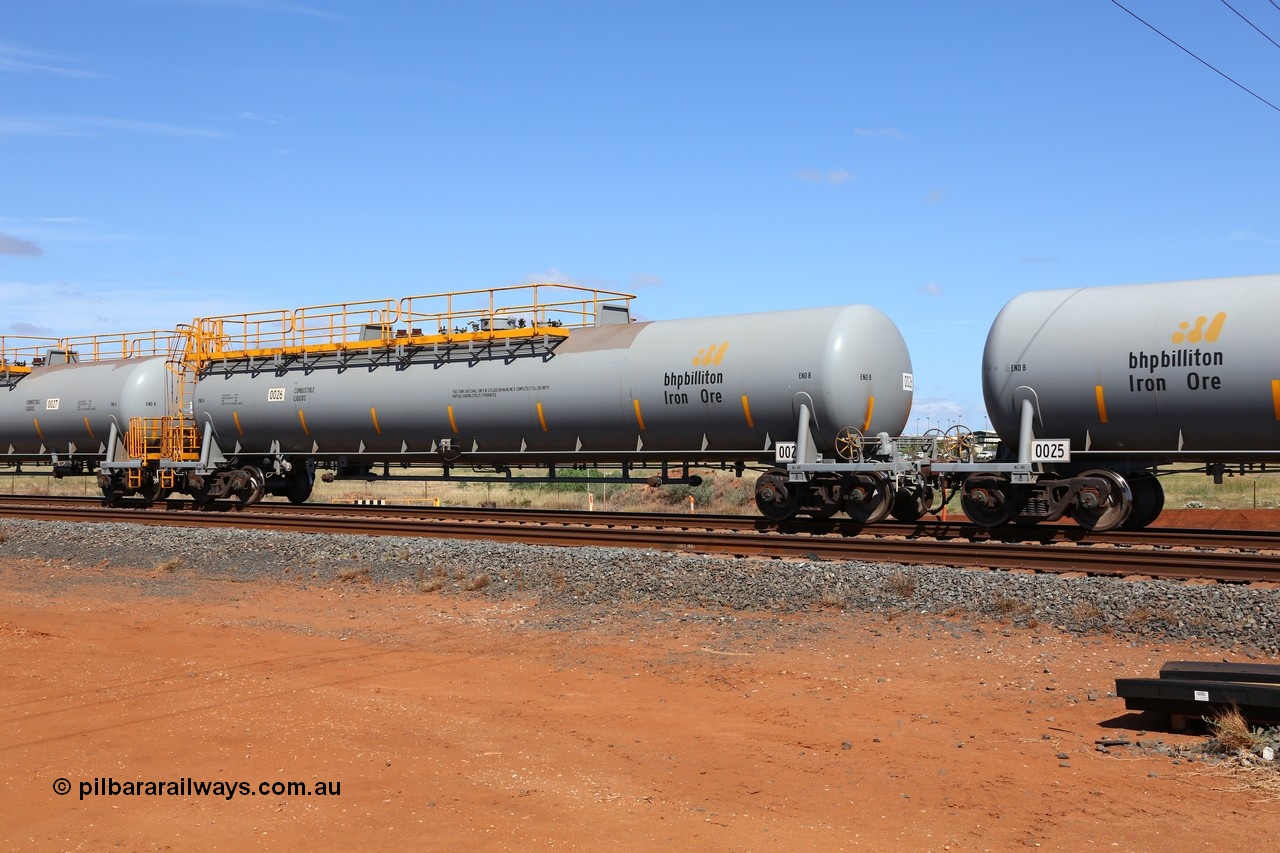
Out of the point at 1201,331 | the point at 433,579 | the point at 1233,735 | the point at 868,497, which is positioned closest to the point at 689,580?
the point at 433,579

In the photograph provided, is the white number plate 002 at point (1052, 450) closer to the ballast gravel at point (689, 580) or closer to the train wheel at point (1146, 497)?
the train wheel at point (1146, 497)

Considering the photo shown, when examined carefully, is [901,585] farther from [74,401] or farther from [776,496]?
[74,401]

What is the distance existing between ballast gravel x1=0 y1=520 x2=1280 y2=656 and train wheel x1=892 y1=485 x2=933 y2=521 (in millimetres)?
5072

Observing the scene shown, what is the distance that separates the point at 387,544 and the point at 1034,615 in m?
10.4

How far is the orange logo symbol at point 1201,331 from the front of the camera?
52.0ft

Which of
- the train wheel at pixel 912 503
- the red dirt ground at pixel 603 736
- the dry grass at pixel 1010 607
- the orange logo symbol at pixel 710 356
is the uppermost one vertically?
the orange logo symbol at pixel 710 356

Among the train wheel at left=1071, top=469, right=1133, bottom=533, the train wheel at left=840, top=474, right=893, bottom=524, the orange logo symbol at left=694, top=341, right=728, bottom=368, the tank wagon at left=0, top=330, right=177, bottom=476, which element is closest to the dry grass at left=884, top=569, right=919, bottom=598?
the train wheel at left=1071, top=469, right=1133, bottom=533

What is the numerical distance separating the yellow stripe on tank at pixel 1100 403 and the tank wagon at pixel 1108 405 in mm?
15

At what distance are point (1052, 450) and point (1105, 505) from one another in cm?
112

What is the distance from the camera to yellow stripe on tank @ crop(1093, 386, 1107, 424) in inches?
662

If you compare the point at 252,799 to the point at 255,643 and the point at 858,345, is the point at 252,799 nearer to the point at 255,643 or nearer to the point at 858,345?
the point at 255,643

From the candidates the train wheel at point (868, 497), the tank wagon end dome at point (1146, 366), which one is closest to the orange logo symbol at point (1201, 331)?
the tank wagon end dome at point (1146, 366)

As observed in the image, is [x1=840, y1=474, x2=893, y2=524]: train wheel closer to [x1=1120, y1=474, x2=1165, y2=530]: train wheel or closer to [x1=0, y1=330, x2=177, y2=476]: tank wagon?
[x1=1120, y1=474, x2=1165, y2=530]: train wheel

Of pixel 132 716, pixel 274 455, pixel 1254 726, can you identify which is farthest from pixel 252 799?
pixel 274 455
